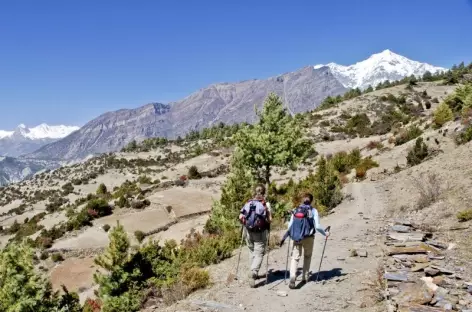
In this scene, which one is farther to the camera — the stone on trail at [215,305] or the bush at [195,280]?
the bush at [195,280]

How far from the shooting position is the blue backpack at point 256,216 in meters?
9.98

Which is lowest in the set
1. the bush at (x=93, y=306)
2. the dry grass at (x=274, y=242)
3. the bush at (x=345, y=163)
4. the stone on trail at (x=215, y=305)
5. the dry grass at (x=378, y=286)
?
the bush at (x=93, y=306)

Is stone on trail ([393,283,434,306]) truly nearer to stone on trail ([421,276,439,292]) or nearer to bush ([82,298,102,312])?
stone on trail ([421,276,439,292])

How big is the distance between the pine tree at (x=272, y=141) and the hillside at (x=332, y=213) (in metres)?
1.30

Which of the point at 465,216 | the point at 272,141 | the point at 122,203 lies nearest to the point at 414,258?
the point at 465,216

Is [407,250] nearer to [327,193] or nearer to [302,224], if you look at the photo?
[302,224]

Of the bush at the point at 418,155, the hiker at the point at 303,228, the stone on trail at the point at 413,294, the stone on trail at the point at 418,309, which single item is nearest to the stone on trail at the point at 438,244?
the stone on trail at the point at 413,294

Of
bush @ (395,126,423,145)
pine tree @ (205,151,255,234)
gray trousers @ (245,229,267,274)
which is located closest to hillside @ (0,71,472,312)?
bush @ (395,126,423,145)

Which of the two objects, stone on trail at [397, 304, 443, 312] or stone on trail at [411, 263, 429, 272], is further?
stone on trail at [411, 263, 429, 272]

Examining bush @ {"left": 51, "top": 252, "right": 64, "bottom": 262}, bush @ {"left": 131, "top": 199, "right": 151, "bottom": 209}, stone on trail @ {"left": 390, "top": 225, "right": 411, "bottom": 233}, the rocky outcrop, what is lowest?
bush @ {"left": 51, "top": 252, "right": 64, "bottom": 262}

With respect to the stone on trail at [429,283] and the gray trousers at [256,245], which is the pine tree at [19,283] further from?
the stone on trail at [429,283]

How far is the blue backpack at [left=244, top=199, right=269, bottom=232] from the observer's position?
32.8 ft

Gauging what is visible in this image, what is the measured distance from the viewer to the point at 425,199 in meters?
17.6

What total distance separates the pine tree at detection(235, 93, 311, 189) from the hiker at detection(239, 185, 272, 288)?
12961mm
